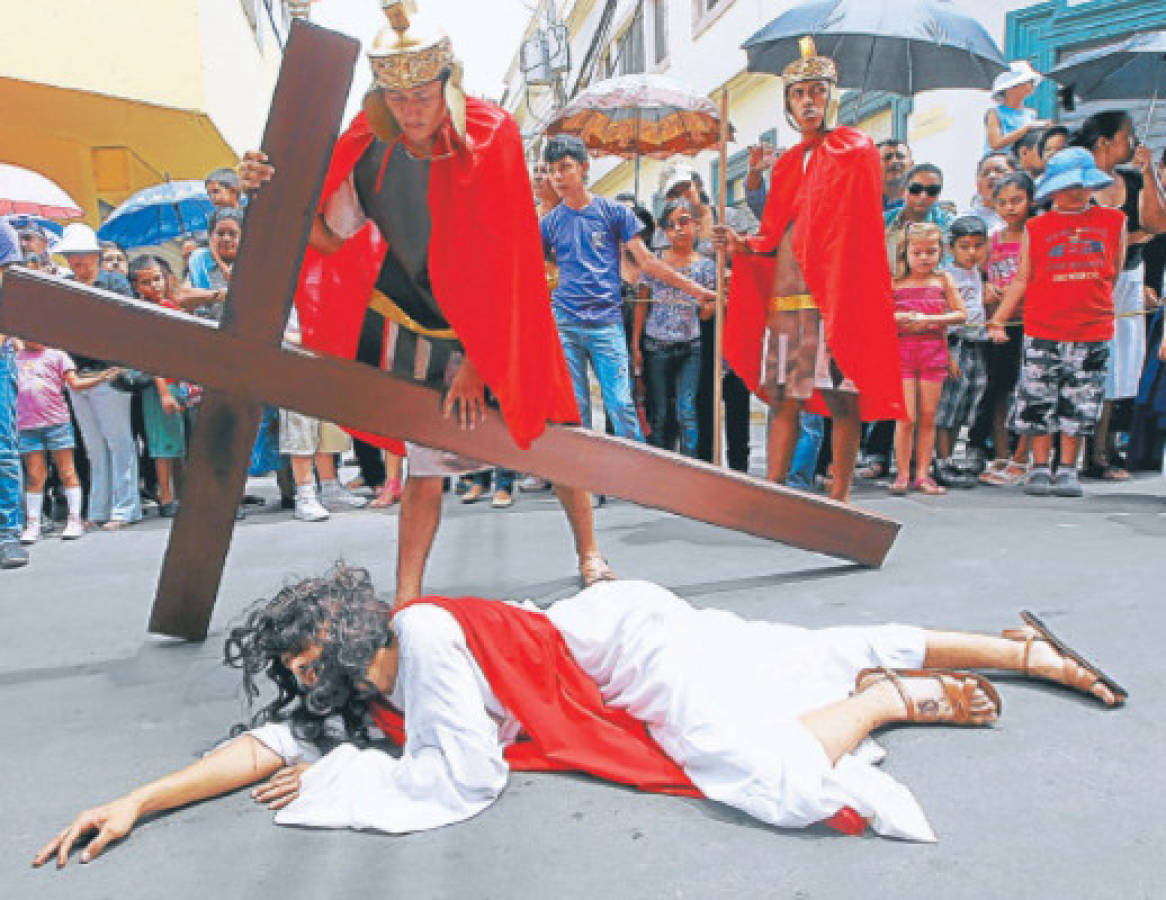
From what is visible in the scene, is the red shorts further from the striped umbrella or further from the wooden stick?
the striped umbrella

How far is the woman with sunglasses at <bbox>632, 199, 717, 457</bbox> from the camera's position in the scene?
18.0 feet

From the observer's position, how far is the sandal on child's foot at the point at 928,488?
5.02m

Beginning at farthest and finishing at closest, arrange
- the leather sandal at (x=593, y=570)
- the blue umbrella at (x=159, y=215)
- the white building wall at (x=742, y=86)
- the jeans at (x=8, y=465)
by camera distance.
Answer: the white building wall at (x=742, y=86) → the blue umbrella at (x=159, y=215) → the jeans at (x=8, y=465) → the leather sandal at (x=593, y=570)

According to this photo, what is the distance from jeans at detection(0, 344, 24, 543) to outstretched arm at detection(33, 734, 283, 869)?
9.69 feet

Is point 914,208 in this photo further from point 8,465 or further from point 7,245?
point 8,465

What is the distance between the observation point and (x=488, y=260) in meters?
2.38

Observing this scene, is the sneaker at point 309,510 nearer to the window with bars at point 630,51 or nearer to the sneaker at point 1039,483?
the sneaker at point 1039,483

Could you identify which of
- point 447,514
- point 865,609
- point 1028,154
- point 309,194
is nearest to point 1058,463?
point 1028,154

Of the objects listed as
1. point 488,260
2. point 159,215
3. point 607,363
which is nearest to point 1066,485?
point 607,363

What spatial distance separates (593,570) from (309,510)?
2368mm

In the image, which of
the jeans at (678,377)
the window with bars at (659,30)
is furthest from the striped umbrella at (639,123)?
the window with bars at (659,30)

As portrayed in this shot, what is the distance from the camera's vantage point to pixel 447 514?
193 inches

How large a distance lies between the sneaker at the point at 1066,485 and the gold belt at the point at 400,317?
368 centimetres

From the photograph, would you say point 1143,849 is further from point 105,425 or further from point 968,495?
point 105,425
